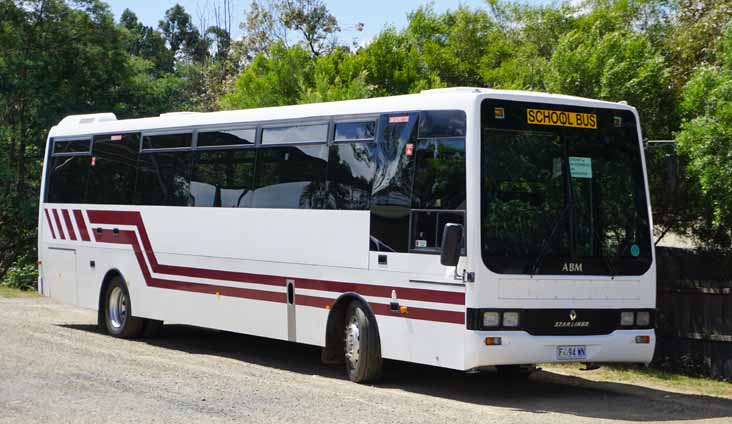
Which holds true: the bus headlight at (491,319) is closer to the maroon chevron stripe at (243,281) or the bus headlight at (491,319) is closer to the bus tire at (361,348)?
the maroon chevron stripe at (243,281)

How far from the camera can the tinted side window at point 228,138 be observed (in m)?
15.4

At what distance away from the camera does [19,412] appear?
10.2m

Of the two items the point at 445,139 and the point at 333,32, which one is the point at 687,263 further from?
the point at 333,32

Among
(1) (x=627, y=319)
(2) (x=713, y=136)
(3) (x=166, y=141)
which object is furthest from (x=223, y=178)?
(2) (x=713, y=136)

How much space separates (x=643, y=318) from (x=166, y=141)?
8059 millimetres

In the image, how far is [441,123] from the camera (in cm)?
1216

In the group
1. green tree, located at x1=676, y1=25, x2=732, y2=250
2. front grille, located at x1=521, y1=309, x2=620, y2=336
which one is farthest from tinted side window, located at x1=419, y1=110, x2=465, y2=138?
green tree, located at x1=676, y1=25, x2=732, y2=250

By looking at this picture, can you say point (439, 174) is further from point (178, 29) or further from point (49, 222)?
point (178, 29)

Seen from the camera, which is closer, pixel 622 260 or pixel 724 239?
pixel 622 260

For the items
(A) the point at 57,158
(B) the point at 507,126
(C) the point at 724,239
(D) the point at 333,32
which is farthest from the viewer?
(D) the point at 333,32

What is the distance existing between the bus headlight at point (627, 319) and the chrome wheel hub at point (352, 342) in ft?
9.75

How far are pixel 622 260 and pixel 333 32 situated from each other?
1446 inches

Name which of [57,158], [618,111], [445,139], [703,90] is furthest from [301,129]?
[57,158]

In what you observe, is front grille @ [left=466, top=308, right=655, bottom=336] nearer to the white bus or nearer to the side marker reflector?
the white bus
